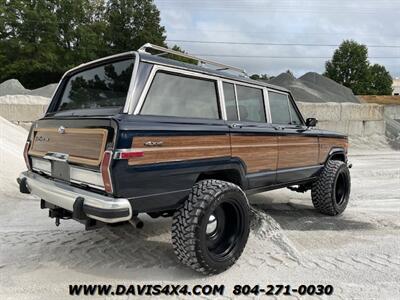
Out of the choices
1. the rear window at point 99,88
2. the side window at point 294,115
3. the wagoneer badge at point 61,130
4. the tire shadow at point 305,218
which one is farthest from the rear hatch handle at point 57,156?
the side window at point 294,115

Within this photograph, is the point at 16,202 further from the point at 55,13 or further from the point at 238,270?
the point at 55,13

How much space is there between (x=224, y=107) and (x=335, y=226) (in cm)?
248

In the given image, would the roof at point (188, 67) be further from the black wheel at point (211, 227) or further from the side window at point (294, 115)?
the black wheel at point (211, 227)

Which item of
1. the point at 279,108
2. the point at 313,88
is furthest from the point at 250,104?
the point at 313,88

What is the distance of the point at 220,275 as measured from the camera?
3.45 metres

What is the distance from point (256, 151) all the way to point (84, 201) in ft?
6.38

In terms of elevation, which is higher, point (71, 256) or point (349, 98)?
point (349, 98)

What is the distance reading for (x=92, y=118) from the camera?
10.3 ft

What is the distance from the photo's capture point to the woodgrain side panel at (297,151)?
460 centimetres

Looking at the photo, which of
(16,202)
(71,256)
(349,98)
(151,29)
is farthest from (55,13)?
(71,256)

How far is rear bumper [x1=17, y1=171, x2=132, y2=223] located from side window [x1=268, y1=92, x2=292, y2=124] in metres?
2.54

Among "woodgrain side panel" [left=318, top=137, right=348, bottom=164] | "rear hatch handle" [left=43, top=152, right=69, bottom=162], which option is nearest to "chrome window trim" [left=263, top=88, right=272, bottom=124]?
"woodgrain side panel" [left=318, top=137, right=348, bottom=164]

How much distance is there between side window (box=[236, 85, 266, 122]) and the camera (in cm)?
418

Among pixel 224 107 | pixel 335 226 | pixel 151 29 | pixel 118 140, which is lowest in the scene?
pixel 335 226
